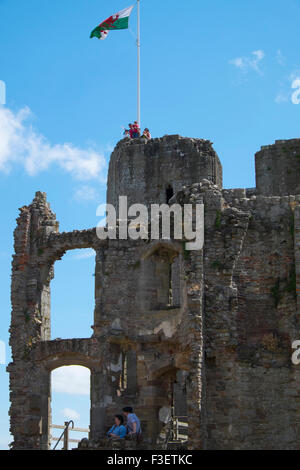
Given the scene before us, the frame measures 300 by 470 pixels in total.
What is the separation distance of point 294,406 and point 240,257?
4.91m

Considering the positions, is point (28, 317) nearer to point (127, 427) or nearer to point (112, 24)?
point (127, 427)

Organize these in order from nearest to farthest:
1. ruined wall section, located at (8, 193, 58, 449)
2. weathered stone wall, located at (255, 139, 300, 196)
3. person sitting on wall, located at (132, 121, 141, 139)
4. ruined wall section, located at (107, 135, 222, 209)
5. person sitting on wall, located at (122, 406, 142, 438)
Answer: person sitting on wall, located at (122, 406, 142, 438)
ruined wall section, located at (8, 193, 58, 449)
weathered stone wall, located at (255, 139, 300, 196)
ruined wall section, located at (107, 135, 222, 209)
person sitting on wall, located at (132, 121, 141, 139)

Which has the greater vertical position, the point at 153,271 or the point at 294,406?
the point at 153,271

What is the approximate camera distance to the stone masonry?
90.5 feet

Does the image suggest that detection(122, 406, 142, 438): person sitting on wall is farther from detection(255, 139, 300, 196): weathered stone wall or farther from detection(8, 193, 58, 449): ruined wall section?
detection(255, 139, 300, 196): weathered stone wall

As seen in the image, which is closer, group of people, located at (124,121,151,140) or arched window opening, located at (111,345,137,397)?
arched window opening, located at (111,345,137,397)

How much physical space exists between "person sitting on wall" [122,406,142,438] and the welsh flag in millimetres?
17711

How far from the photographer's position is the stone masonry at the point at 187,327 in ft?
90.5

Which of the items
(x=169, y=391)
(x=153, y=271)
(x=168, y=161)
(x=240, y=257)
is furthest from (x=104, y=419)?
(x=168, y=161)

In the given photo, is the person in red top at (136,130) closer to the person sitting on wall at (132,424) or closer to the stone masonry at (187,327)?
the stone masonry at (187,327)

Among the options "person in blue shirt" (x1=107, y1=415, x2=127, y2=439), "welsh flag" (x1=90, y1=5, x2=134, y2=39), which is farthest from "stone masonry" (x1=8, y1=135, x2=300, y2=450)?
"welsh flag" (x1=90, y1=5, x2=134, y2=39)
